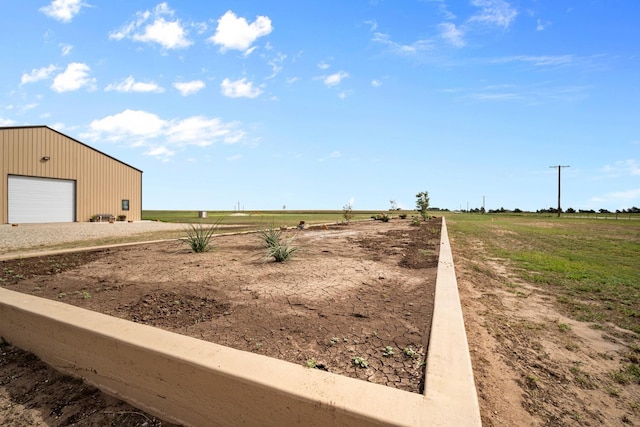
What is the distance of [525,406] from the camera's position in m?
1.82

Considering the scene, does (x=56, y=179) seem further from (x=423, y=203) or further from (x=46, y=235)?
(x=423, y=203)

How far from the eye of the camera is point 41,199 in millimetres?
19922

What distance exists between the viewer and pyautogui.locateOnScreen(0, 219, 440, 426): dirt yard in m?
2.02

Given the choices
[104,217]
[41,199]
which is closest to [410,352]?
[41,199]

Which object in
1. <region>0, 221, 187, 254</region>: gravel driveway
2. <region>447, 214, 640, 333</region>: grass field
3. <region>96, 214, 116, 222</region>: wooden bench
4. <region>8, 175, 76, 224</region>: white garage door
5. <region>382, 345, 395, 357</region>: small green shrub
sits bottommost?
<region>447, 214, 640, 333</region>: grass field

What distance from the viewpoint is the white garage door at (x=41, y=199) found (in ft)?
61.1

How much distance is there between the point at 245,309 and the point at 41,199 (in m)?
23.7

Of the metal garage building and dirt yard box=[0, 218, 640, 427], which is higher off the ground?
the metal garage building

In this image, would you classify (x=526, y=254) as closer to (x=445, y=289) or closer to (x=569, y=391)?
(x=445, y=289)

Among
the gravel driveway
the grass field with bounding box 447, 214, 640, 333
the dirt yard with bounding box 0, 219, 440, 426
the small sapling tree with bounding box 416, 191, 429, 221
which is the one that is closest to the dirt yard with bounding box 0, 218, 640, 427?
the dirt yard with bounding box 0, 219, 440, 426

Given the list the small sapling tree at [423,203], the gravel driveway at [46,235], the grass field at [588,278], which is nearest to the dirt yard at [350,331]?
the grass field at [588,278]

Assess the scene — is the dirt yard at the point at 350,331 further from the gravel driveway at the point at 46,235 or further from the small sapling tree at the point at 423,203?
the small sapling tree at the point at 423,203

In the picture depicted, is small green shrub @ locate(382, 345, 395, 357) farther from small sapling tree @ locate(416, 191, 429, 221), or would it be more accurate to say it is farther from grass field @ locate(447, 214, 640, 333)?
small sapling tree @ locate(416, 191, 429, 221)

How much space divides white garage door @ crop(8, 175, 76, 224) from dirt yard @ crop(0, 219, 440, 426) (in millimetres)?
17968
